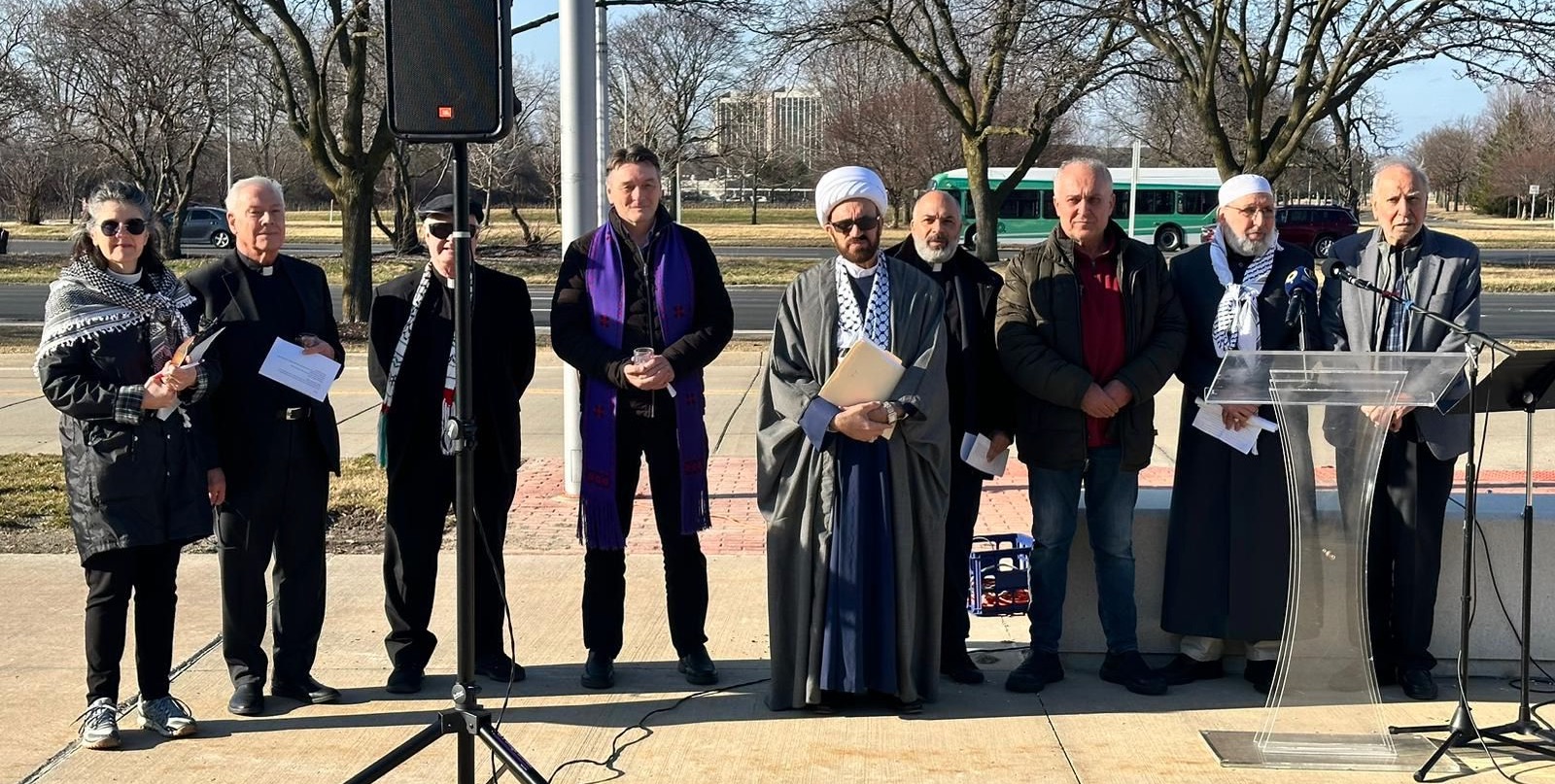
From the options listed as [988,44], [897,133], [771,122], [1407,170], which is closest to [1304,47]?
[988,44]

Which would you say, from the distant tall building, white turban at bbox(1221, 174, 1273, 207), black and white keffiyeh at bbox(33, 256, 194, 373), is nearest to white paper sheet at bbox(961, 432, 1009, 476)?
white turban at bbox(1221, 174, 1273, 207)

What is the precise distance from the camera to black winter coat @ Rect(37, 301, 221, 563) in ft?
15.3

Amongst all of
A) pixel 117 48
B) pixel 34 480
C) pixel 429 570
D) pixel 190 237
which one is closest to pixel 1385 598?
pixel 429 570

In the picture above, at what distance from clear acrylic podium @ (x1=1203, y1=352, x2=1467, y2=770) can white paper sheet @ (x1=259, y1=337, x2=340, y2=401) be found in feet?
9.56

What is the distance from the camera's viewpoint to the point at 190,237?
138 feet

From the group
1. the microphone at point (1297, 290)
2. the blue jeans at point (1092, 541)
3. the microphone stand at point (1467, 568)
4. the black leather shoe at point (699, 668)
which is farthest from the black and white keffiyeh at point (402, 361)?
the microphone stand at point (1467, 568)

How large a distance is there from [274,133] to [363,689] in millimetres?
47433

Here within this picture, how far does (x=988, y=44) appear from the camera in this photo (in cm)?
2341

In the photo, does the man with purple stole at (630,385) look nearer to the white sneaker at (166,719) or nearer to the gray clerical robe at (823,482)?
the gray clerical robe at (823,482)

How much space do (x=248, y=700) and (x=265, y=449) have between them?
2.85 feet

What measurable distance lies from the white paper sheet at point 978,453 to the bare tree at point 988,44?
13.8 m

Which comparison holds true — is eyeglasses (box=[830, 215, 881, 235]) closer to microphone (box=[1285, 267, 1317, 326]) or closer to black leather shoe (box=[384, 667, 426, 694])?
microphone (box=[1285, 267, 1317, 326])

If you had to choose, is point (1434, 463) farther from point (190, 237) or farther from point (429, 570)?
point (190, 237)

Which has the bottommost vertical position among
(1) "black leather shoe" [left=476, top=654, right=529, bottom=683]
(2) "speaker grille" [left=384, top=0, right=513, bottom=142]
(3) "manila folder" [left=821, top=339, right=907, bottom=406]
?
(1) "black leather shoe" [left=476, top=654, right=529, bottom=683]
